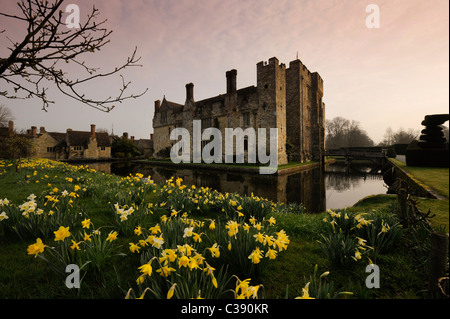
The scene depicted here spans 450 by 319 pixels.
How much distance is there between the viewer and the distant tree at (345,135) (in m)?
54.1

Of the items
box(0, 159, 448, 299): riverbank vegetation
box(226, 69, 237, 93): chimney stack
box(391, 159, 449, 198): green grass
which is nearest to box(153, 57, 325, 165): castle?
box(226, 69, 237, 93): chimney stack

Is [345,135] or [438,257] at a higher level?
[345,135]

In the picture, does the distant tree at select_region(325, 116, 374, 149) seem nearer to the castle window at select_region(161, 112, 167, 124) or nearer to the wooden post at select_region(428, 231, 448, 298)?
the castle window at select_region(161, 112, 167, 124)

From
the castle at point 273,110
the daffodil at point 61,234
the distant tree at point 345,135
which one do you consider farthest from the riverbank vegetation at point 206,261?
the distant tree at point 345,135

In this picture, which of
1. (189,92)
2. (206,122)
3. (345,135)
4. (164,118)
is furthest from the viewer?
(345,135)

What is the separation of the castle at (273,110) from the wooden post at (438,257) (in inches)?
823

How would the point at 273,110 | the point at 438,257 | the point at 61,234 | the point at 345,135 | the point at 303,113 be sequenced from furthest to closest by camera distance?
the point at 345,135, the point at 303,113, the point at 273,110, the point at 61,234, the point at 438,257

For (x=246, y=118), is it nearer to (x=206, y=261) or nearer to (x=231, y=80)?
(x=231, y=80)

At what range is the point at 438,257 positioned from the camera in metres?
1.58

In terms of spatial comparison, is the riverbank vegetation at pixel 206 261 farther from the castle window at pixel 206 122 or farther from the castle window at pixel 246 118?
the castle window at pixel 206 122

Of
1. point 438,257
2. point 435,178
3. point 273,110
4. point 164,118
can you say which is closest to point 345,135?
point 273,110

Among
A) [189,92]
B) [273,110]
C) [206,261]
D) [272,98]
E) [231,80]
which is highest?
[189,92]

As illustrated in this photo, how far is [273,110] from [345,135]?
49.8 metres

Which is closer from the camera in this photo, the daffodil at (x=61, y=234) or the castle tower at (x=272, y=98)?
the daffodil at (x=61, y=234)
